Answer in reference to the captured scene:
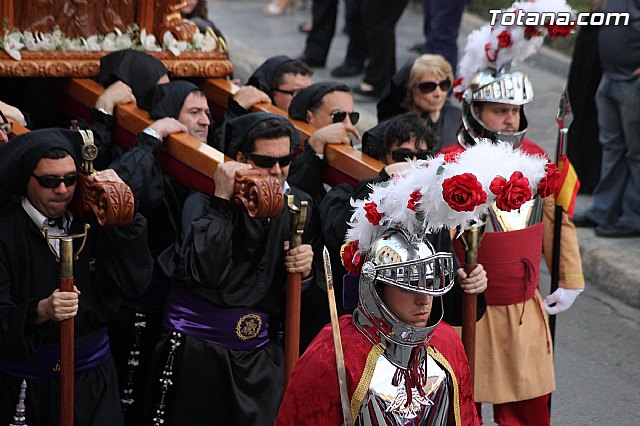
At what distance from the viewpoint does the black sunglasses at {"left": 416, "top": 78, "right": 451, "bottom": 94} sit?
7180mm

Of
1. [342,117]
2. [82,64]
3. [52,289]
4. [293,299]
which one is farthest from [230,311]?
[82,64]

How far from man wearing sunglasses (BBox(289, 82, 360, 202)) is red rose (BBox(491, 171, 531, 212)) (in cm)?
201

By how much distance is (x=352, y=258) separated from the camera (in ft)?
14.1

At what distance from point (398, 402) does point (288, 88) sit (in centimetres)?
362

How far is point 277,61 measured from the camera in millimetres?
7789

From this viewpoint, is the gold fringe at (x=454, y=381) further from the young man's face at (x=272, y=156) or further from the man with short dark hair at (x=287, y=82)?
the man with short dark hair at (x=287, y=82)

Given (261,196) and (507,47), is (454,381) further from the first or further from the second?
(507,47)

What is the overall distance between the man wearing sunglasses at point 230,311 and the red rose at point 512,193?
4.22ft

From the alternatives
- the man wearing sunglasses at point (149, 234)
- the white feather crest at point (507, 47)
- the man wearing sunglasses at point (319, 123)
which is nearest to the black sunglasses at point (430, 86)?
the man wearing sunglasses at point (319, 123)

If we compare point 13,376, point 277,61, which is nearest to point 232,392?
point 13,376

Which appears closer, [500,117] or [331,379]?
[331,379]

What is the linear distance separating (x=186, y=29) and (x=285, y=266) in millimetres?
2273

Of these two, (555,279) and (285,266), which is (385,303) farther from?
(555,279)

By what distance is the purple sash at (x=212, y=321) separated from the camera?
5535mm
